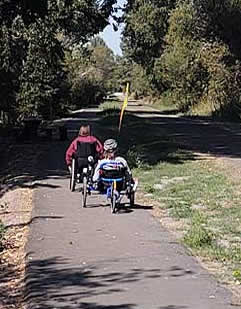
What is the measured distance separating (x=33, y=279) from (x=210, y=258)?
7.72 feet

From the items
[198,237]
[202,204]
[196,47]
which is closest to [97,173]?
[202,204]

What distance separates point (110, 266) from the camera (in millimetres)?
10000

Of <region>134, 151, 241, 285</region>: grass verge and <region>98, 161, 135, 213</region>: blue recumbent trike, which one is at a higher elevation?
<region>98, 161, 135, 213</region>: blue recumbent trike

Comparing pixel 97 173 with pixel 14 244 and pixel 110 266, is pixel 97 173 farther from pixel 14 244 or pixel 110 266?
pixel 110 266

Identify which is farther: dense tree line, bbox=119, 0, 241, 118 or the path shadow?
dense tree line, bbox=119, 0, 241, 118

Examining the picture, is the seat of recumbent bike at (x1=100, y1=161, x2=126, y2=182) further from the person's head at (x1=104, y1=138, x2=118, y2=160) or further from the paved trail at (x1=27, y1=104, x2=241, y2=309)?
the paved trail at (x1=27, y1=104, x2=241, y2=309)

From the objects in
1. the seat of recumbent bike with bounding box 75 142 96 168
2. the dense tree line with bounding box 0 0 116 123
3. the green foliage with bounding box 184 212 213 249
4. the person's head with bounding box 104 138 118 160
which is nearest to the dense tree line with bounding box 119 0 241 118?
the dense tree line with bounding box 0 0 116 123

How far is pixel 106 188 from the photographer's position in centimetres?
1529

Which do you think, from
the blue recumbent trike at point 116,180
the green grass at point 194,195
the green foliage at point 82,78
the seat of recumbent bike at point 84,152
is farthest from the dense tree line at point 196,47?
the blue recumbent trike at point 116,180

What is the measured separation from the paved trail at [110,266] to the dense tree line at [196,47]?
131ft

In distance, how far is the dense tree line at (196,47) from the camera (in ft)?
183

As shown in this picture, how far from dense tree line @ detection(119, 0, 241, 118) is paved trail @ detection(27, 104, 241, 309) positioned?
1567 inches

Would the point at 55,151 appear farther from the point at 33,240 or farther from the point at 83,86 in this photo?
the point at 83,86

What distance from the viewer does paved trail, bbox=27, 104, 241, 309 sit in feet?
27.4
